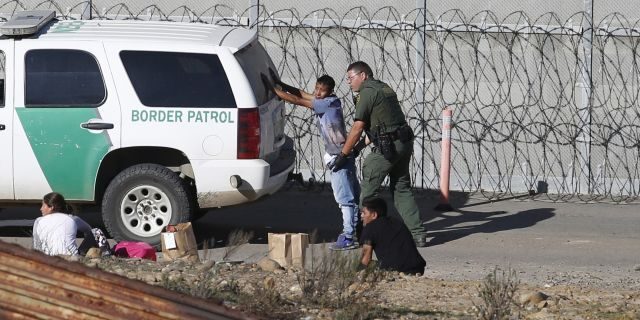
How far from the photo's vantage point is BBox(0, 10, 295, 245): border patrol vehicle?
1044 centimetres

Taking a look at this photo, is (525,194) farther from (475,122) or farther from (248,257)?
(248,257)

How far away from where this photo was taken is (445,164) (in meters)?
13.6

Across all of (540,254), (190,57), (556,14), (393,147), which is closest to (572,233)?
(540,254)

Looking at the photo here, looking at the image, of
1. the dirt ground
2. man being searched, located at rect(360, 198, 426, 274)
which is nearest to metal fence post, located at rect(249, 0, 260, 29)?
man being searched, located at rect(360, 198, 426, 274)

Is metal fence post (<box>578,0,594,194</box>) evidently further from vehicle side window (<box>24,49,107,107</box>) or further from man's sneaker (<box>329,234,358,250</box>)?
vehicle side window (<box>24,49,107,107</box>)

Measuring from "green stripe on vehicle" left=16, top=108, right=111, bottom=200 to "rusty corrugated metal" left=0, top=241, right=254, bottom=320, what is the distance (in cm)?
701

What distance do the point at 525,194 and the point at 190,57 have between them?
5545 mm

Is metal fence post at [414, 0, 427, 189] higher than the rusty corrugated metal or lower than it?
higher

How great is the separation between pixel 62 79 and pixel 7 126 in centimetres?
62

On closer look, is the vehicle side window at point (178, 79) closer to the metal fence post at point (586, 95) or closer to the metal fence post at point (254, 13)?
the metal fence post at point (254, 13)

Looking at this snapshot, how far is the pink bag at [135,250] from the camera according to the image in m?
9.95

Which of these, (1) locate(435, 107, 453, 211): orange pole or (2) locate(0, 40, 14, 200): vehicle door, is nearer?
(2) locate(0, 40, 14, 200): vehicle door

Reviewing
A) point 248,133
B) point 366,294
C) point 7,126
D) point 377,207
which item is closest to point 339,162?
point 248,133

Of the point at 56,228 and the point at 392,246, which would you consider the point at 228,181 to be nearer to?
the point at 56,228
